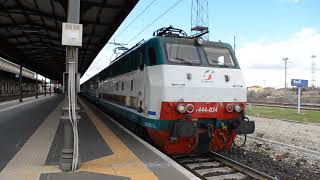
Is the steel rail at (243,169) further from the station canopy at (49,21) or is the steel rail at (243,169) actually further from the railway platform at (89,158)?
the station canopy at (49,21)

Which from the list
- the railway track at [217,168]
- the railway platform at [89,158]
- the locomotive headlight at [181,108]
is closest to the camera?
the railway platform at [89,158]

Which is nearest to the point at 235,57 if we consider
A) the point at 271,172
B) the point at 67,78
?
the point at 271,172

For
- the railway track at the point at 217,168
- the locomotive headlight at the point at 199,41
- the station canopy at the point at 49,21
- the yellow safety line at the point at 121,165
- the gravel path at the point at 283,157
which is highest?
the station canopy at the point at 49,21

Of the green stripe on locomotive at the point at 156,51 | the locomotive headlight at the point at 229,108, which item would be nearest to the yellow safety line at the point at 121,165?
the green stripe on locomotive at the point at 156,51

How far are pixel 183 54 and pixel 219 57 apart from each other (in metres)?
1.08

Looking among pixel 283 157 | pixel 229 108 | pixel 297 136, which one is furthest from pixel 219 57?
pixel 297 136

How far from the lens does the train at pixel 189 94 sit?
979 cm

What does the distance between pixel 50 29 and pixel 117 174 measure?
53.2 feet

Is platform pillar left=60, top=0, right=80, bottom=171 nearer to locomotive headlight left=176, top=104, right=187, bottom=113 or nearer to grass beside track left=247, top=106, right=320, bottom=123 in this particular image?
locomotive headlight left=176, top=104, right=187, bottom=113

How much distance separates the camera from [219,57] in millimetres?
10945

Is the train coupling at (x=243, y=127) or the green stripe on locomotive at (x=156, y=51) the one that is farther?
the train coupling at (x=243, y=127)

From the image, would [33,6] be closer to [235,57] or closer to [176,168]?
[235,57]

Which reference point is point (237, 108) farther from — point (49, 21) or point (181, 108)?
point (49, 21)

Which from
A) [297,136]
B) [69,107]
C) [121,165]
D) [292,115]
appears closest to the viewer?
[69,107]
